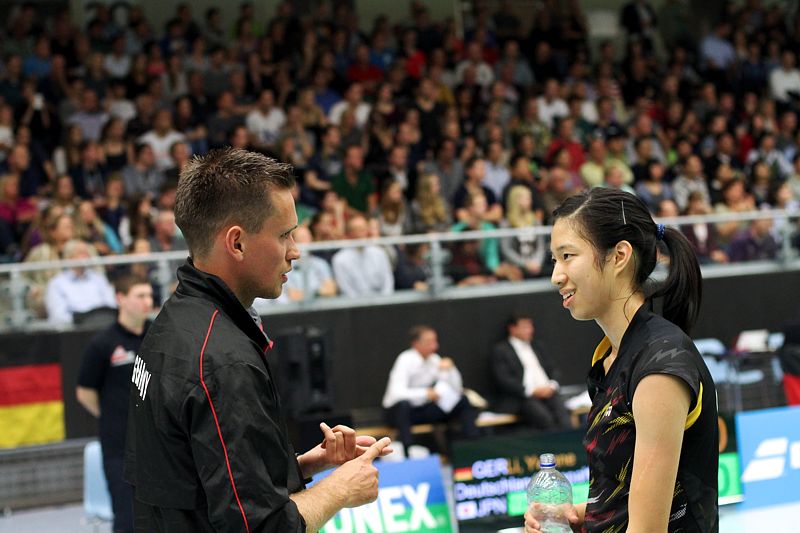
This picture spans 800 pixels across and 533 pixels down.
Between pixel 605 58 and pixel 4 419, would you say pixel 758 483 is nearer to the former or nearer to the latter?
pixel 4 419

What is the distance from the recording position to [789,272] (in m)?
12.5

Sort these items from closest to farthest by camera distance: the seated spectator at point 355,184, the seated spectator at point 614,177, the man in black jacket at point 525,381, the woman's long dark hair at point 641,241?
the woman's long dark hair at point 641,241 < the man in black jacket at point 525,381 < the seated spectator at point 355,184 < the seated spectator at point 614,177

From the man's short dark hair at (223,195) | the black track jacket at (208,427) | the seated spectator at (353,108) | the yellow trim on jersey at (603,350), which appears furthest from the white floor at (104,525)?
the seated spectator at (353,108)

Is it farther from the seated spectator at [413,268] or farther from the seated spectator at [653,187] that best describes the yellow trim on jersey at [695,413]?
the seated spectator at [653,187]

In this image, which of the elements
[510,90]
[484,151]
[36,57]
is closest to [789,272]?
[484,151]

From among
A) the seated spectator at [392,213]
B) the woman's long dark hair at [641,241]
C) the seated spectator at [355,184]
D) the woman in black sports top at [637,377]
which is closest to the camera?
the woman in black sports top at [637,377]

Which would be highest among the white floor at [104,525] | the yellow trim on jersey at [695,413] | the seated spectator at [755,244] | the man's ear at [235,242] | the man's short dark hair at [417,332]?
the man's ear at [235,242]

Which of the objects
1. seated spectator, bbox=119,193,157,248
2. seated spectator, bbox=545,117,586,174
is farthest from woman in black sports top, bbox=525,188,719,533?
seated spectator, bbox=545,117,586,174

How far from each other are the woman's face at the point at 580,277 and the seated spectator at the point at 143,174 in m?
9.72

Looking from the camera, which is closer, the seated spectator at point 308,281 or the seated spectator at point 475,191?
the seated spectator at point 308,281

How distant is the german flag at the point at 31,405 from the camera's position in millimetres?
9562

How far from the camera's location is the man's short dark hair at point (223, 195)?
2.58 meters

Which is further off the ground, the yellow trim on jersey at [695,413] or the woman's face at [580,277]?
the woman's face at [580,277]

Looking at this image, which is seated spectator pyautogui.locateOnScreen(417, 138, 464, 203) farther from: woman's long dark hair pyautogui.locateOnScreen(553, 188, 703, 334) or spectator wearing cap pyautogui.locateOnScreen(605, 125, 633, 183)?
woman's long dark hair pyautogui.locateOnScreen(553, 188, 703, 334)
